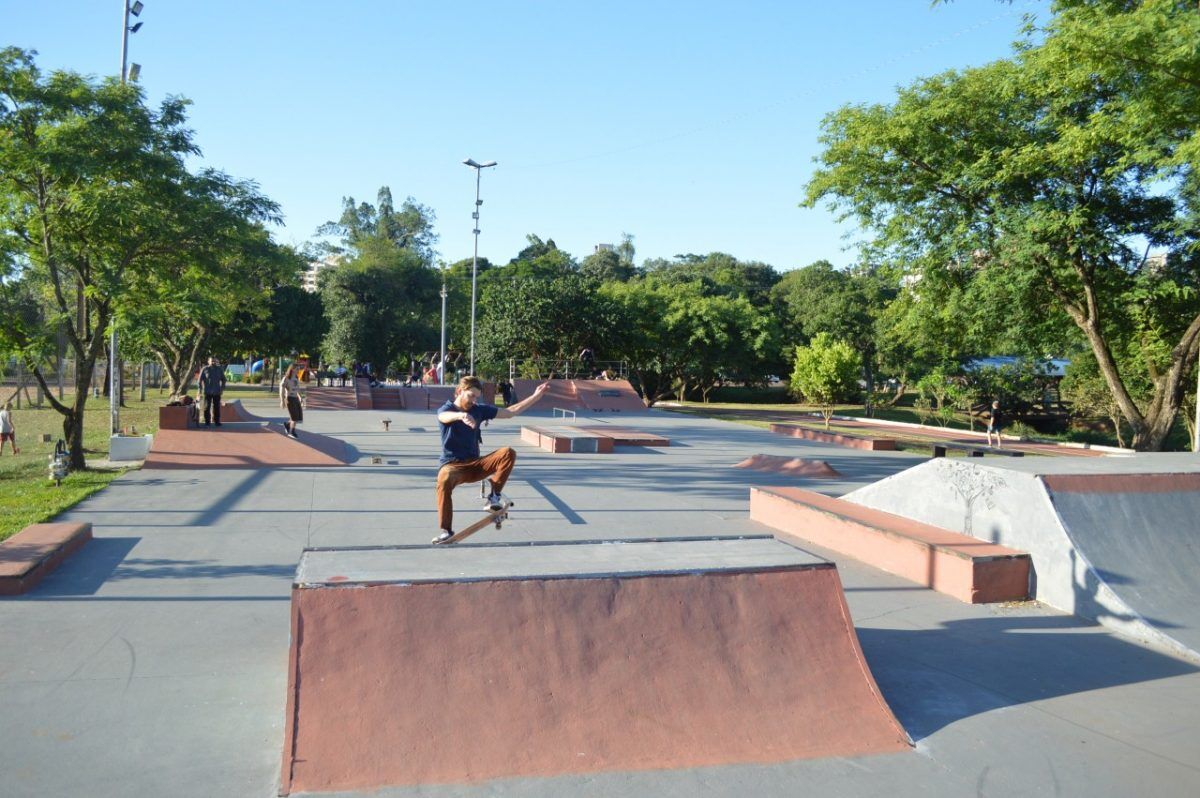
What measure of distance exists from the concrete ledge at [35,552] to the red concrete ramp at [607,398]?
29.3 m

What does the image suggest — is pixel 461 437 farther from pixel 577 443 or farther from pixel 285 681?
pixel 577 443

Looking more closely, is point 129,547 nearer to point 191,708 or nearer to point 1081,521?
point 191,708

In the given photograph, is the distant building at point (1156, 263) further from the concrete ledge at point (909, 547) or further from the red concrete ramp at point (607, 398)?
the red concrete ramp at point (607, 398)

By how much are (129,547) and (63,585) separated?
1.54 meters

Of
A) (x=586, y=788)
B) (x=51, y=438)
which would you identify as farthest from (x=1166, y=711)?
(x=51, y=438)

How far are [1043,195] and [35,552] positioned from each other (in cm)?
2067

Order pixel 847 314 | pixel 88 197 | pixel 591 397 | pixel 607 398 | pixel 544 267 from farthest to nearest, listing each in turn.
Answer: pixel 544 267 → pixel 847 314 → pixel 607 398 → pixel 591 397 → pixel 88 197

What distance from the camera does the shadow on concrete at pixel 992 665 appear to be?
5.12 m

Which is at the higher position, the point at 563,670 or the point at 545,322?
the point at 545,322

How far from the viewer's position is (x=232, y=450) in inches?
605

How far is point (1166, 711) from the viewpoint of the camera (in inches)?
199

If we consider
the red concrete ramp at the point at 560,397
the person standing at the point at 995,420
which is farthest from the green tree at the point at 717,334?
the person standing at the point at 995,420

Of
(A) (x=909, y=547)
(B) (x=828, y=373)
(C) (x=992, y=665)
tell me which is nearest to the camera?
(C) (x=992, y=665)

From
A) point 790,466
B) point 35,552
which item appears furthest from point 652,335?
point 35,552
